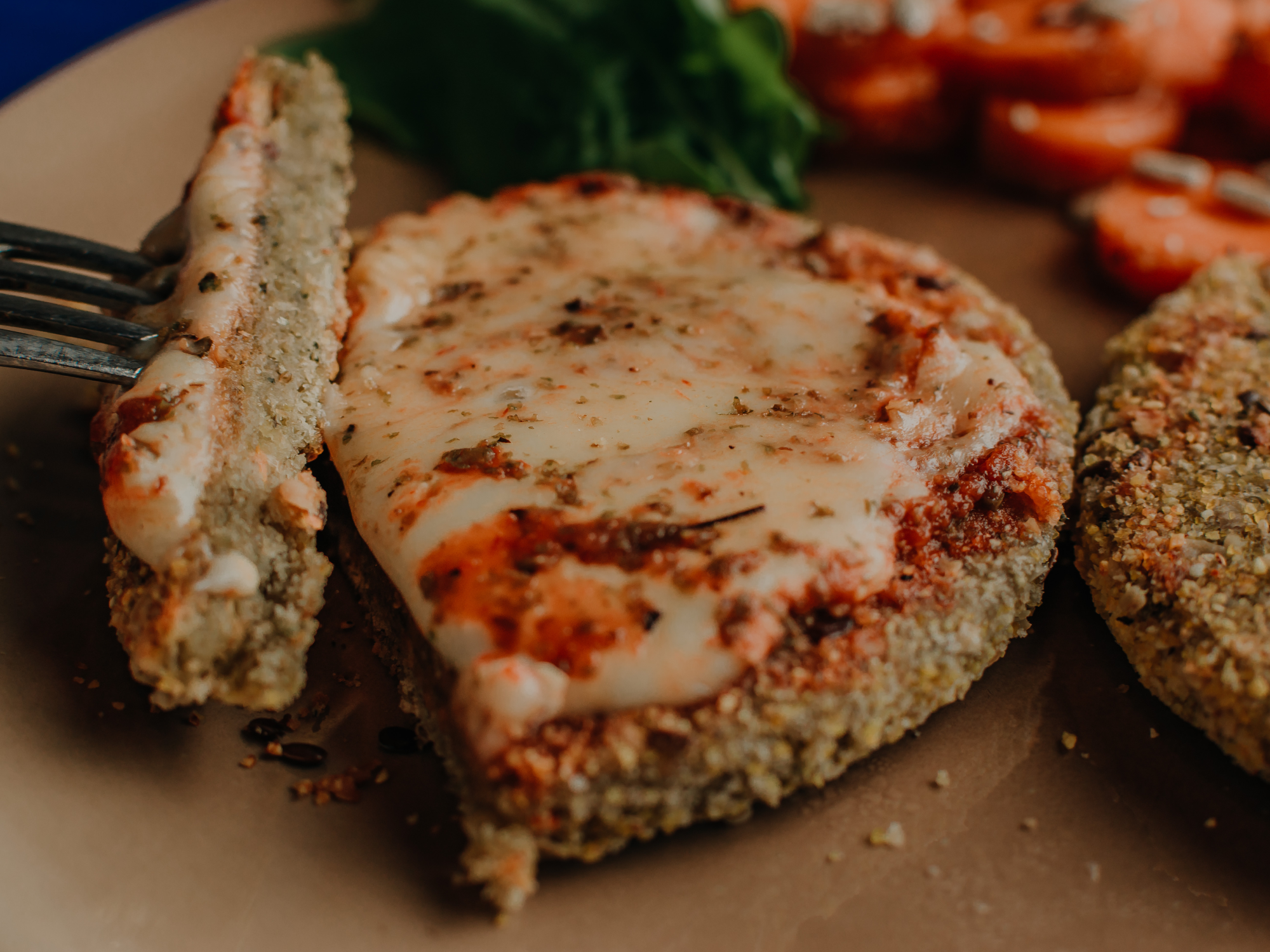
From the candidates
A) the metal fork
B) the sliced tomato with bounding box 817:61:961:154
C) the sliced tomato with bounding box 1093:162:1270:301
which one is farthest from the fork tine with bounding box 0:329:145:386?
the sliced tomato with bounding box 1093:162:1270:301

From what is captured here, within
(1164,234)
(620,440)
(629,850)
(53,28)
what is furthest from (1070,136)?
(53,28)

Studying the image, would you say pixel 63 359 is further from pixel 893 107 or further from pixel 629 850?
pixel 893 107

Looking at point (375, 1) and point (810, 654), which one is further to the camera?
point (375, 1)

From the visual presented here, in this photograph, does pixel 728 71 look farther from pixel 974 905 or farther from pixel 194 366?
pixel 974 905

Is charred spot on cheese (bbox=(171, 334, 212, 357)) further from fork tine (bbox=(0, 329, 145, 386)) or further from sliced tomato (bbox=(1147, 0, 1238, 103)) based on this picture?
sliced tomato (bbox=(1147, 0, 1238, 103))

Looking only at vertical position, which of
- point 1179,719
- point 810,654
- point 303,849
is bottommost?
point 303,849

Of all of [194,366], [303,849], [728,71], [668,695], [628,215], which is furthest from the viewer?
[728,71]

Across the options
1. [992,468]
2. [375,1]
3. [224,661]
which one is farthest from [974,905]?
[375,1]

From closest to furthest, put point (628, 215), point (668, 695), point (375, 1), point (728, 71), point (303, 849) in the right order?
point (668, 695) < point (303, 849) < point (628, 215) < point (728, 71) < point (375, 1)
